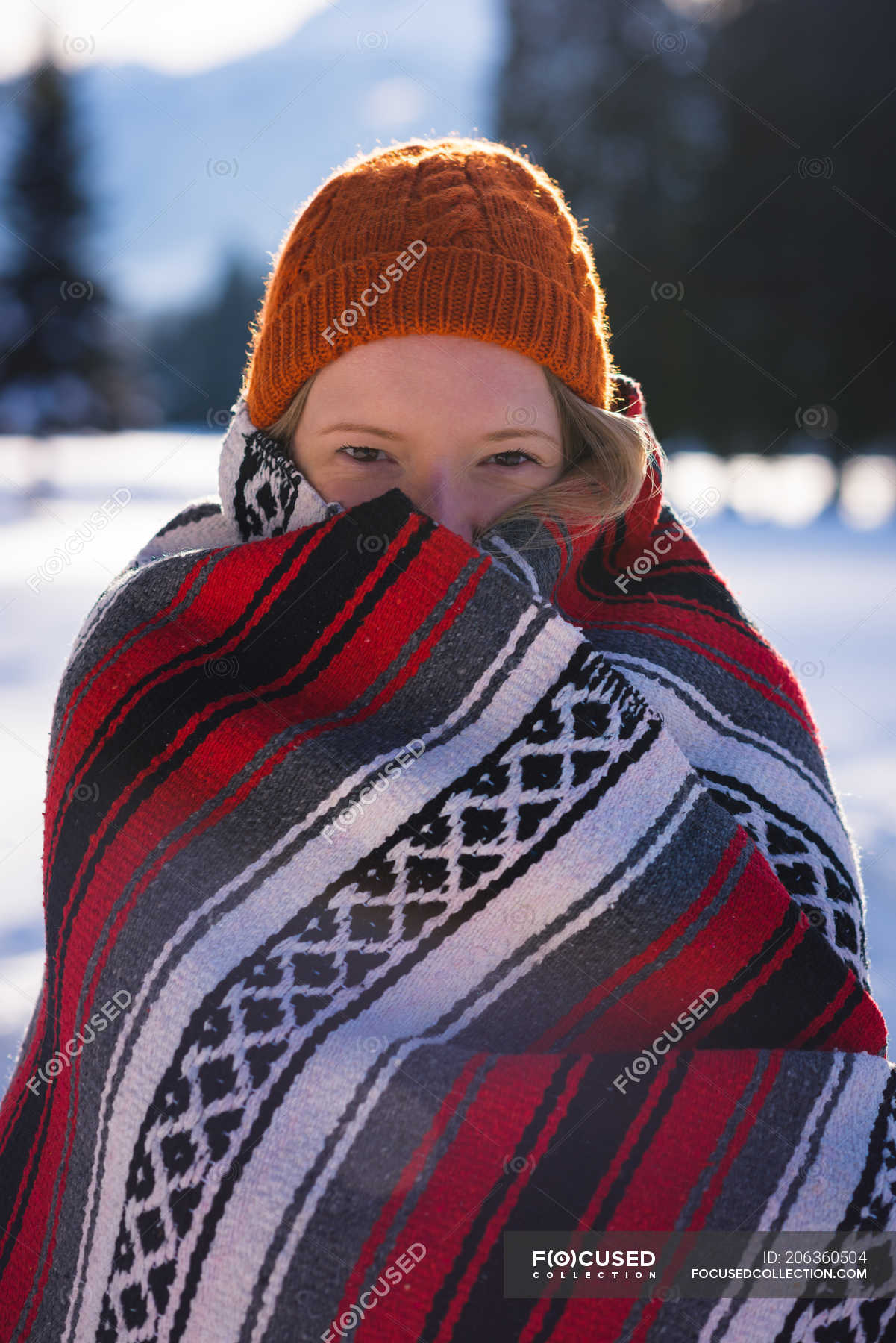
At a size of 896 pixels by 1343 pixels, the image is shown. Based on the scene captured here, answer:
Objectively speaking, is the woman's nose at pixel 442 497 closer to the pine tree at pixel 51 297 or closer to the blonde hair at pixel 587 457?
the blonde hair at pixel 587 457

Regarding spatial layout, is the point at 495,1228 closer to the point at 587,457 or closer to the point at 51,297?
the point at 587,457

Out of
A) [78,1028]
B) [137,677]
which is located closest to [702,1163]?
[78,1028]

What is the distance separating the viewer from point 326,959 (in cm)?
110

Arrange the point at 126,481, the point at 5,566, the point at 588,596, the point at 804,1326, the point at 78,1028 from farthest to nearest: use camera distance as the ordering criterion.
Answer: the point at 126,481 → the point at 5,566 → the point at 588,596 → the point at 78,1028 → the point at 804,1326

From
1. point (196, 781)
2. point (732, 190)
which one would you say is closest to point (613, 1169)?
point (196, 781)

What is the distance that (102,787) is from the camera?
125cm

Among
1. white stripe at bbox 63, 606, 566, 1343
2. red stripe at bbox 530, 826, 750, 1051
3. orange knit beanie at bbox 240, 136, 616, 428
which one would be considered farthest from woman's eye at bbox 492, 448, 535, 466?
red stripe at bbox 530, 826, 750, 1051

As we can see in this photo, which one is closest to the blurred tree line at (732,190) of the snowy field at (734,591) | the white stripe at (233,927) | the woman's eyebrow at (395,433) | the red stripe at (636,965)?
the snowy field at (734,591)

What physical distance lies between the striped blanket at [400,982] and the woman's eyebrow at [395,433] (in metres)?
0.15

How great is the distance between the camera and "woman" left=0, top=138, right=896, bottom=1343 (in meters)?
1.01

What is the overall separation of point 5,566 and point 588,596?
267 inches

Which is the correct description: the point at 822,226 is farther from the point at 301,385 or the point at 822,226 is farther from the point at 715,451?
the point at 301,385

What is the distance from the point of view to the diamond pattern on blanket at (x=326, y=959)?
105 cm

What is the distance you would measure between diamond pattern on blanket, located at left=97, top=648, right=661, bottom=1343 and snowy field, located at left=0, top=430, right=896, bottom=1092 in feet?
1.84
